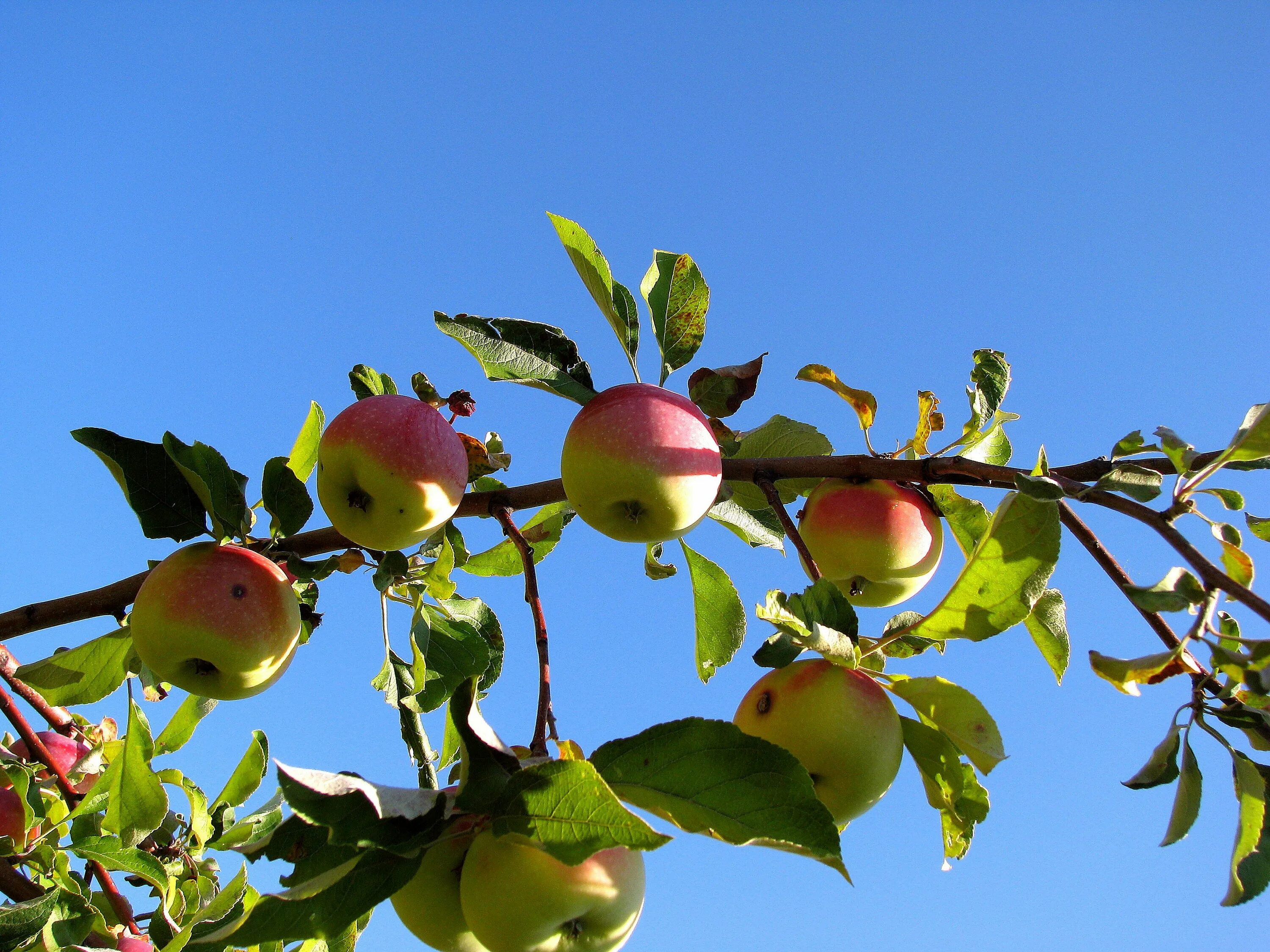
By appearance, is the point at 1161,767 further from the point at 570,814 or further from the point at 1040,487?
the point at 570,814

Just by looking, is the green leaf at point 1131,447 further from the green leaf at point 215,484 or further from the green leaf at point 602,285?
the green leaf at point 215,484

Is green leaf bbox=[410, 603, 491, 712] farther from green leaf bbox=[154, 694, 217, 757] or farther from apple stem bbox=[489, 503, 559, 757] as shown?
green leaf bbox=[154, 694, 217, 757]

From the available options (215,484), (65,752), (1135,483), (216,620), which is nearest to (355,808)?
(216,620)

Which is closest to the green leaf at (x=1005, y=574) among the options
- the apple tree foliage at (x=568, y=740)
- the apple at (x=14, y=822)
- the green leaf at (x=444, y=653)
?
the apple tree foliage at (x=568, y=740)

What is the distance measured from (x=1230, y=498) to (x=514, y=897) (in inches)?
51.9

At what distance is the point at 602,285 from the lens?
1943 millimetres

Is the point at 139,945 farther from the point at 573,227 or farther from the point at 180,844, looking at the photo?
the point at 573,227

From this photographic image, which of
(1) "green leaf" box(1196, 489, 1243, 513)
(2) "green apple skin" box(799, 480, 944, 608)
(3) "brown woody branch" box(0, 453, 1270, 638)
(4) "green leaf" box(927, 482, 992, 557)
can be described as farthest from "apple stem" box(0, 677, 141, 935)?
(1) "green leaf" box(1196, 489, 1243, 513)

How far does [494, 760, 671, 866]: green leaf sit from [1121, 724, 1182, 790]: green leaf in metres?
0.83

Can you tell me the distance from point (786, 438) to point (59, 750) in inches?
95.2

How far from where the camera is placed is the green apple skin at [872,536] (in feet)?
6.07

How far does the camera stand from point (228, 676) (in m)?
1.83

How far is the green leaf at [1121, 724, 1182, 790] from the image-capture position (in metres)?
1.43

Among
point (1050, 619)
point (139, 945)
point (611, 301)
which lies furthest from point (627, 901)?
point (139, 945)
